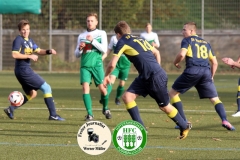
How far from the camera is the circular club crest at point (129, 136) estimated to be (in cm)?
707

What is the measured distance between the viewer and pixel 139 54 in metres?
9.56

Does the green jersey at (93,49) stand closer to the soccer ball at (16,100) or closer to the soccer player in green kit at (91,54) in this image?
the soccer player in green kit at (91,54)

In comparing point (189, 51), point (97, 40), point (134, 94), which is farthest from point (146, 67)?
point (97, 40)

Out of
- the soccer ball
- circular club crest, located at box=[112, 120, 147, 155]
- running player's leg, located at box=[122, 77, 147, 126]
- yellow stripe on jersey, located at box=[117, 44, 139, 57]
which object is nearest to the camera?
circular club crest, located at box=[112, 120, 147, 155]

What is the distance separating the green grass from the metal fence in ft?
53.1

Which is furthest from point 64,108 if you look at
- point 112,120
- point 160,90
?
point 160,90

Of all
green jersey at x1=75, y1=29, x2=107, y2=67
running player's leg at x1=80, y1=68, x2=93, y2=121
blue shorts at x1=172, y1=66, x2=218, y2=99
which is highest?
green jersey at x1=75, y1=29, x2=107, y2=67

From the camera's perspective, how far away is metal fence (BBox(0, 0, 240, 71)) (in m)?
32.4

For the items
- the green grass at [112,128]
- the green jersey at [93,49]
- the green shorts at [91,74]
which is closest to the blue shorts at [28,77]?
the green grass at [112,128]

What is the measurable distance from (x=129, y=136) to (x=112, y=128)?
3952 millimetres

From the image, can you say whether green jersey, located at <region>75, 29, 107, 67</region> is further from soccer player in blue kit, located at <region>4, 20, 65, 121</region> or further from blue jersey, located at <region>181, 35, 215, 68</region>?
blue jersey, located at <region>181, 35, 215, 68</region>

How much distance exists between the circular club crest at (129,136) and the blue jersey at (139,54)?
2.53 m

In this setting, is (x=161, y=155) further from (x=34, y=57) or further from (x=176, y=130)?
(x=34, y=57)

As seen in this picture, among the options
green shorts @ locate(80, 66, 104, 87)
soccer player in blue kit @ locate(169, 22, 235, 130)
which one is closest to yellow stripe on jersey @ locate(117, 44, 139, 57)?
soccer player in blue kit @ locate(169, 22, 235, 130)
